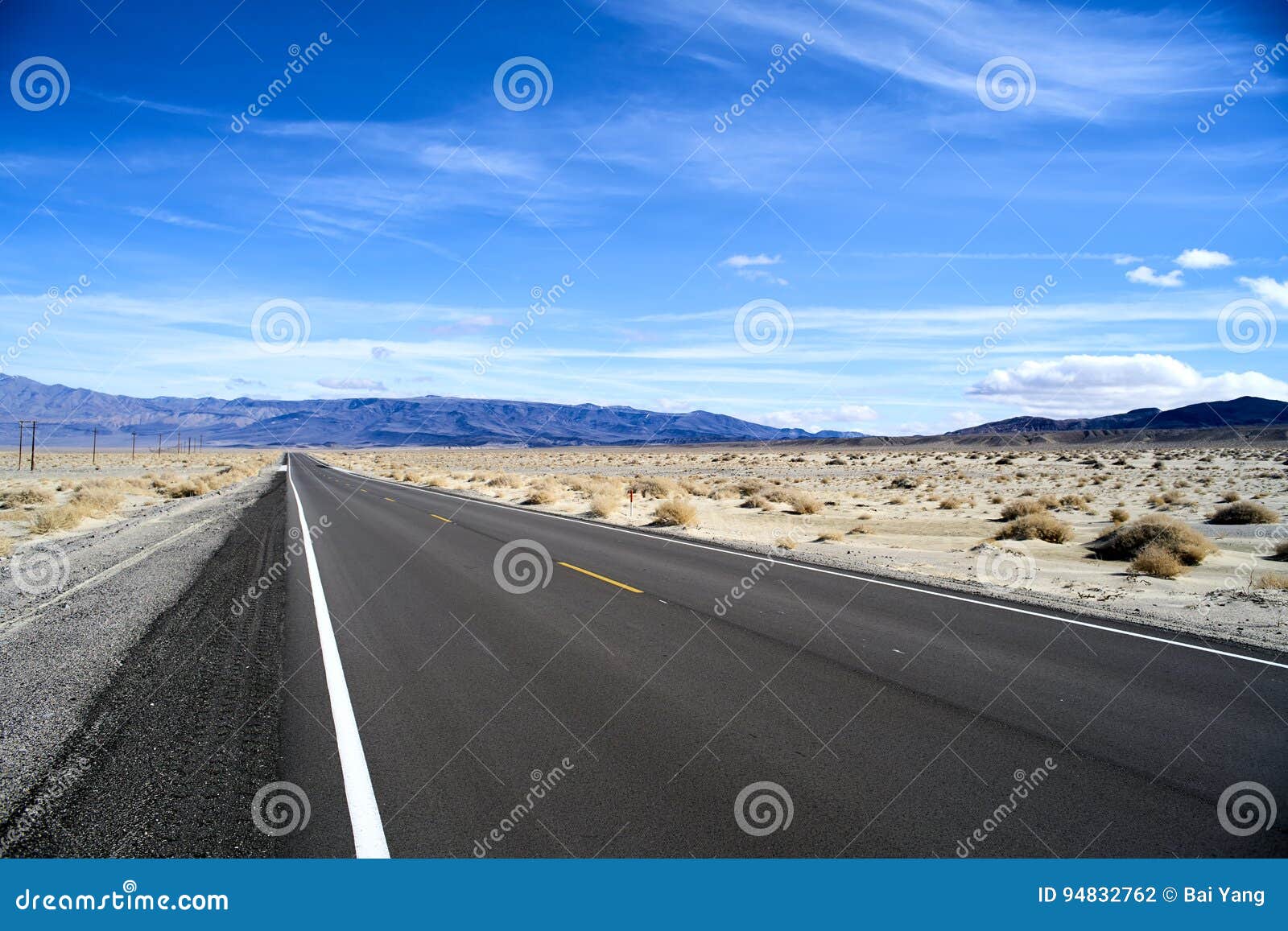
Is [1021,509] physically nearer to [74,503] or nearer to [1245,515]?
[1245,515]

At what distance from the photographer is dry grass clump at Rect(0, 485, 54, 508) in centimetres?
2988

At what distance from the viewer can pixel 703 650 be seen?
810 centimetres

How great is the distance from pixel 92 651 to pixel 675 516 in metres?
18.3

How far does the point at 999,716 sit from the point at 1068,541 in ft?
53.4

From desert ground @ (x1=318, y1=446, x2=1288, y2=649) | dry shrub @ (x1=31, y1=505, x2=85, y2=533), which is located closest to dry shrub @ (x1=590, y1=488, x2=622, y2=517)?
desert ground @ (x1=318, y1=446, x2=1288, y2=649)

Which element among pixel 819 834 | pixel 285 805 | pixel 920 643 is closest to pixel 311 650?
pixel 285 805

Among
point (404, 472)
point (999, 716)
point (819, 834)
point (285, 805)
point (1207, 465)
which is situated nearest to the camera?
point (819, 834)

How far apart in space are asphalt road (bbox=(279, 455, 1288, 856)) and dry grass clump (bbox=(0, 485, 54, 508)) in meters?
26.5

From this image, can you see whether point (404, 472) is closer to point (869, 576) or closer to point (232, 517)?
point (232, 517)

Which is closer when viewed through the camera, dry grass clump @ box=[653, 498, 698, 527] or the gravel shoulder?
the gravel shoulder

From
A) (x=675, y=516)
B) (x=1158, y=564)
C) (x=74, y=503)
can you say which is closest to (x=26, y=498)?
(x=74, y=503)

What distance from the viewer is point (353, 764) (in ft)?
16.6

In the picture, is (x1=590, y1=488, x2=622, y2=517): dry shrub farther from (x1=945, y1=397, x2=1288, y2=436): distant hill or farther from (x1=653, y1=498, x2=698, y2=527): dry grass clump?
(x1=945, y1=397, x2=1288, y2=436): distant hill

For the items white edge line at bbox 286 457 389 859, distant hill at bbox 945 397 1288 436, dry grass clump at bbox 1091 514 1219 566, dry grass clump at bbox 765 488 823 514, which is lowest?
white edge line at bbox 286 457 389 859
